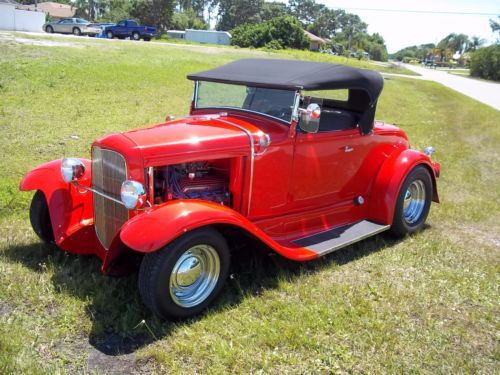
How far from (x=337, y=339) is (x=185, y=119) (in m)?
2.35

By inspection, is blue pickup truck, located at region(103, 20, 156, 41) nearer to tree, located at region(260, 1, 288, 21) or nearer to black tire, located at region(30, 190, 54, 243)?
black tire, located at region(30, 190, 54, 243)

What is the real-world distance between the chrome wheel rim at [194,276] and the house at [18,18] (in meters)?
31.9

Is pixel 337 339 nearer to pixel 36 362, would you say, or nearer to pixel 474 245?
pixel 36 362

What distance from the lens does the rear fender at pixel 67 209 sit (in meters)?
4.04

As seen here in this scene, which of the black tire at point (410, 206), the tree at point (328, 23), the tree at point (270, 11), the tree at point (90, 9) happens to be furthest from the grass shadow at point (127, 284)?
the tree at point (328, 23)

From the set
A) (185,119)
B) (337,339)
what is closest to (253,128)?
(185,119)

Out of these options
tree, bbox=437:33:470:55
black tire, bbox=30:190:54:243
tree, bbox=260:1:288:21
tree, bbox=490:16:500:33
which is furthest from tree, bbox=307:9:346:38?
black tire, bbox=30:190:54:243

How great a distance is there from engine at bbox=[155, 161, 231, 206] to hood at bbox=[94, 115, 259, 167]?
0.71 feet

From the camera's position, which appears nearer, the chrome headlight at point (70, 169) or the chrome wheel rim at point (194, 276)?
the chrome wheel rim at point (194, 276)

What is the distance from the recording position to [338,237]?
4.54 metres

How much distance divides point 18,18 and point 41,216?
3158cm

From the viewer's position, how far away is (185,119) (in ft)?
14.2

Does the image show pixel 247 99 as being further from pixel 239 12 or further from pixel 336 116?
pixel 239 12

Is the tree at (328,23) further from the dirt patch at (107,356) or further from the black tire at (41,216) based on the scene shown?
the dirt patch at (107,356)
